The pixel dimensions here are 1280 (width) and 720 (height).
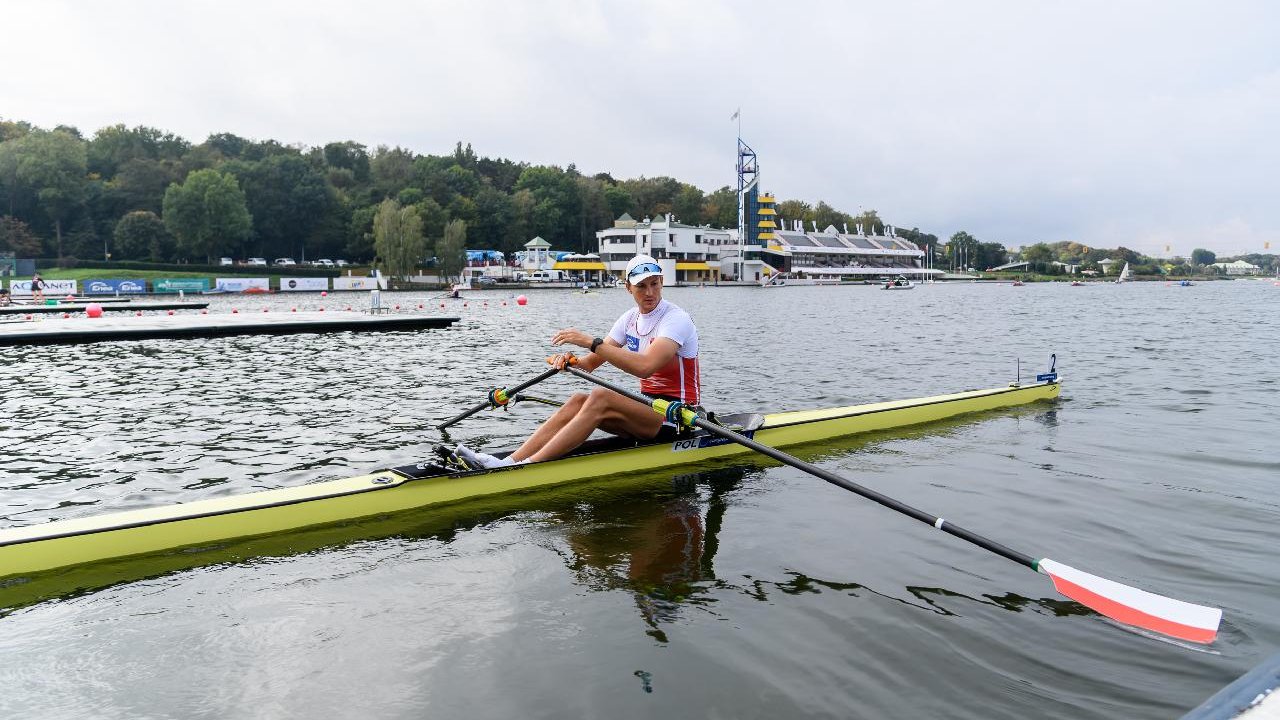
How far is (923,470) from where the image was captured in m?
9.47

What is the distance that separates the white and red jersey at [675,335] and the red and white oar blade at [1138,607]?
3776 millimetres

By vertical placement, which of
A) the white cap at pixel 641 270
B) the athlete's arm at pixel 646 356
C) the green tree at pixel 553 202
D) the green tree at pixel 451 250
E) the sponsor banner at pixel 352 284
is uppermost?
the green tree at pixel 553 202

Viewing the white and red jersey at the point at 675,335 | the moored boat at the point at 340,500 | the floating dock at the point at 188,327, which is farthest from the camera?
the floating dock at the point at 188,327

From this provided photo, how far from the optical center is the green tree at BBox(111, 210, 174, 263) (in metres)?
89.7

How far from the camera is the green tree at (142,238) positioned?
89.7 m

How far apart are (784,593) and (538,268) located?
115173 mm

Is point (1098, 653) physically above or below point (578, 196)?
below

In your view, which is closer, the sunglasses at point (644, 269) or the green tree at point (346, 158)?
the sunglasses at point (644, 269)

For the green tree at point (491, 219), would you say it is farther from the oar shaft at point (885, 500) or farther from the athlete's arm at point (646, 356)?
the oar shaft at point (885, 500)

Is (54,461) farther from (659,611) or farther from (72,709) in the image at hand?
(659,611)

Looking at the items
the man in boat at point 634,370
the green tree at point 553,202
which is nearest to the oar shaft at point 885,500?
the man in boat at point 634,370

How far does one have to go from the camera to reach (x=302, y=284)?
81062 mm

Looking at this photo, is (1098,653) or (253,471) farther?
(253,471)

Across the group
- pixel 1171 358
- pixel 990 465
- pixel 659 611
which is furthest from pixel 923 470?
pixel 1171 358
